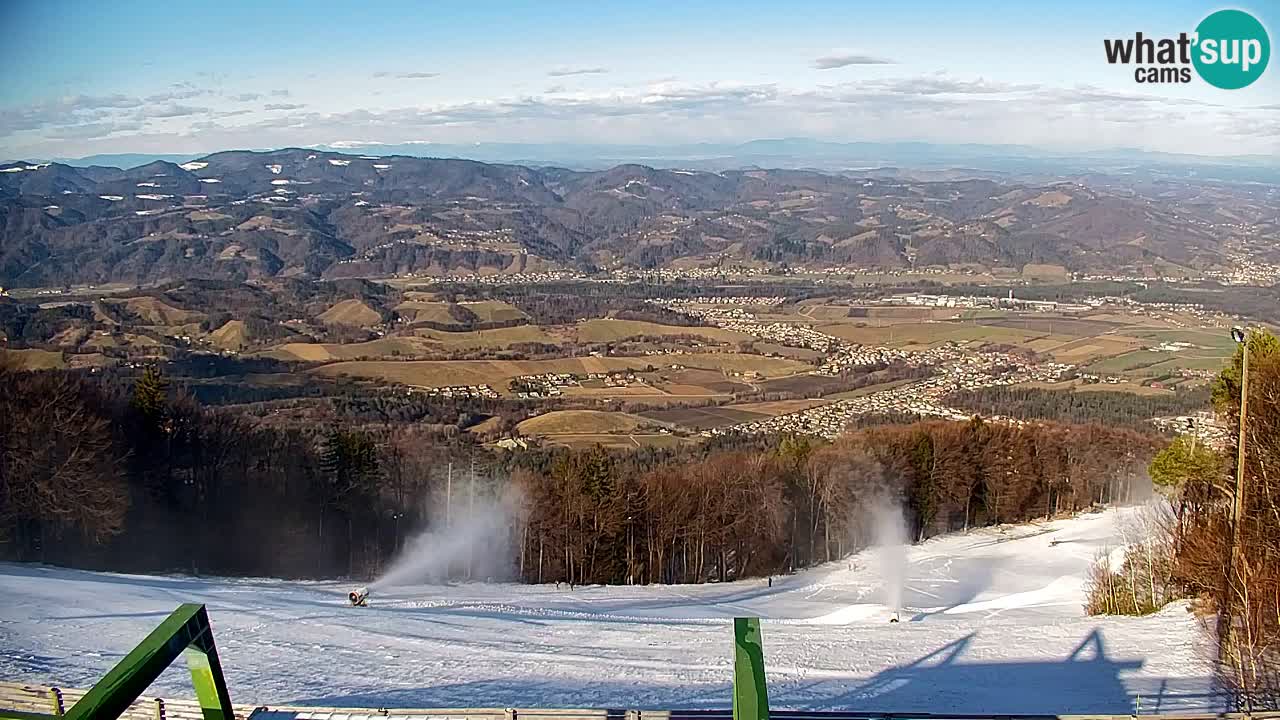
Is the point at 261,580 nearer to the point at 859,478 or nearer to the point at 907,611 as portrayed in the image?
the point at 907,611

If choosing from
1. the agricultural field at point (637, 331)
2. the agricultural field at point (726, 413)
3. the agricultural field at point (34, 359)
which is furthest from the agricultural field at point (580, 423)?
the agricultural field at point (637, 331)

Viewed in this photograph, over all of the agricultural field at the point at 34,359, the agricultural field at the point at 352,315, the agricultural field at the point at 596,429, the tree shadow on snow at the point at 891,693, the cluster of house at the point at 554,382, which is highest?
the agricultural field at the point at 34,359

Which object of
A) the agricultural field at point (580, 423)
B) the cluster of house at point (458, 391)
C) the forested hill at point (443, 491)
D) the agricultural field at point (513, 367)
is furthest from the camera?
the agricultural field at point (513, 367)

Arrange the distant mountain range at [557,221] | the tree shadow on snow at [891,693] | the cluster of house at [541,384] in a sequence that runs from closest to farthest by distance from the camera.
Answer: the tree shadow on snow at [891,693] < the cluster of house at [541,384] < the distant mountain range at [557,221]

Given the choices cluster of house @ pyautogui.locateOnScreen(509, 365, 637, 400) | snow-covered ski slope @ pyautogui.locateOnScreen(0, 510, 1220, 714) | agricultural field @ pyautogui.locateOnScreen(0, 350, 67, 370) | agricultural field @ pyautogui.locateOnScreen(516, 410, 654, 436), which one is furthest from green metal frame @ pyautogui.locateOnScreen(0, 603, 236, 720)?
cluster of house @ pyautogui.locateOnScreen(509, 365, 637, 400)

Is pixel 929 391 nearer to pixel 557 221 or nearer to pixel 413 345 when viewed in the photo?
pixel 413 345

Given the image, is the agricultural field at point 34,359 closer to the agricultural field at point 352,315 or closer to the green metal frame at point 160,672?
the green metal frame at point 160,672

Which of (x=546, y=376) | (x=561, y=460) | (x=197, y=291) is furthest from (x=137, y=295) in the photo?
(x=561, y=460)
